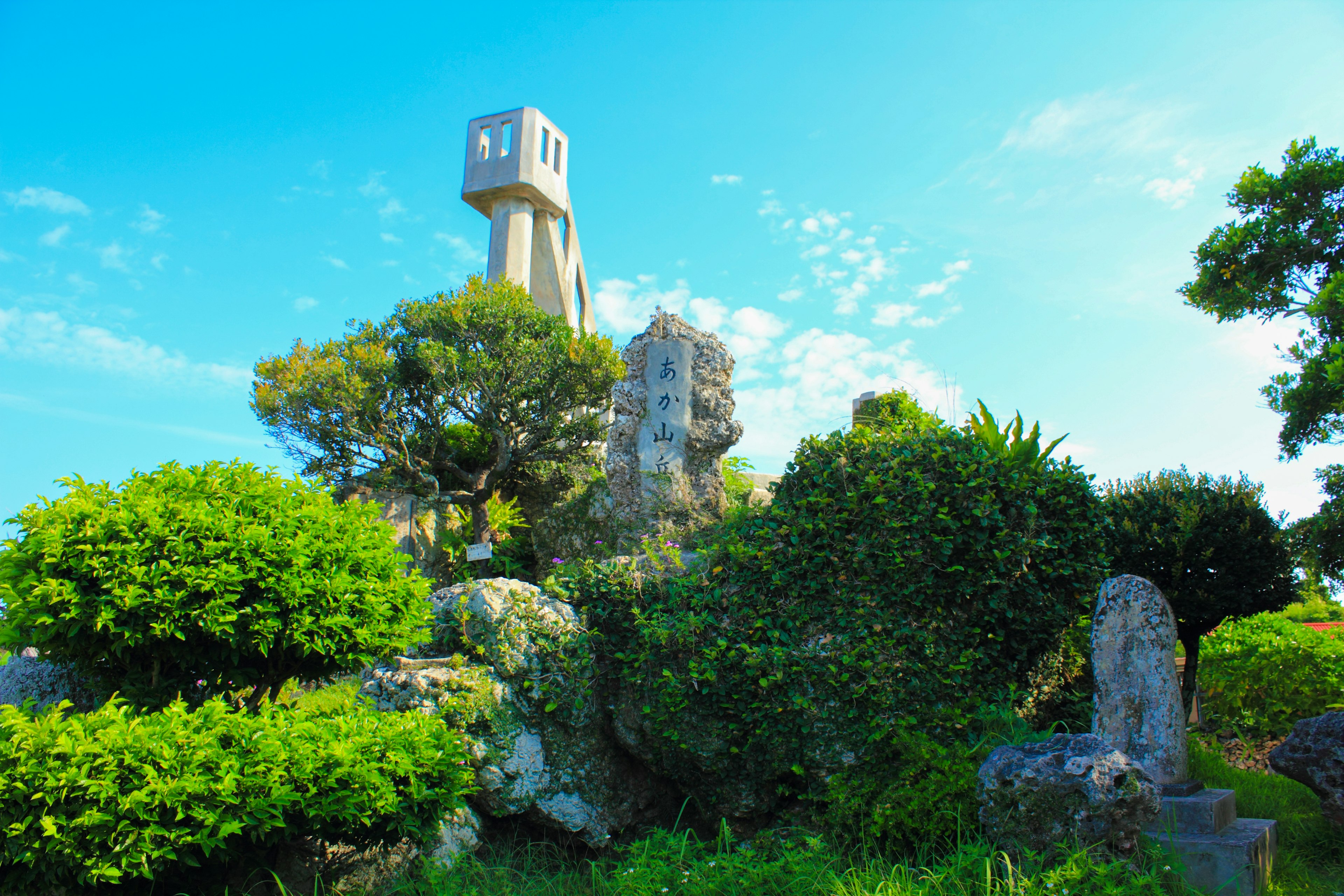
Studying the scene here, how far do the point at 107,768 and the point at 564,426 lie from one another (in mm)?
10483

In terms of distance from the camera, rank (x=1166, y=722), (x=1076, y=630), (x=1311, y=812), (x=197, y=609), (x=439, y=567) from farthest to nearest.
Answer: (x=439, y=567), (x=1076, y=630), (x=1311, y=812), (x=1166, y=722), (x=197, y=609)

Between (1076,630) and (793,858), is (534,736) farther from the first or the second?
(1076,630)

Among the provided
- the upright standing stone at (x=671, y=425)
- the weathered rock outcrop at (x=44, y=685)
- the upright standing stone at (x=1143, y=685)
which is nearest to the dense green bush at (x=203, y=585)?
the weathered rock outcrop at (x=44, y=685)

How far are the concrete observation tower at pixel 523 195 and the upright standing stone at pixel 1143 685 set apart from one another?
1432 centimetres

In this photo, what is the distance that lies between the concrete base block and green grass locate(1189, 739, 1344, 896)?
37cm

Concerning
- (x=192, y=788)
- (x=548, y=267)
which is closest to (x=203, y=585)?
(x=192, y=788)

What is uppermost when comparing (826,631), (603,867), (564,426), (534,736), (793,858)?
(564,426)

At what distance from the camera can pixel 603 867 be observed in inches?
209

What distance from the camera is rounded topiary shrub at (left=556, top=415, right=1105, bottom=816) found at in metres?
5.11

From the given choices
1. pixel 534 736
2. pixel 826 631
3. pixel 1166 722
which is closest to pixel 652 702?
pixel 534 736

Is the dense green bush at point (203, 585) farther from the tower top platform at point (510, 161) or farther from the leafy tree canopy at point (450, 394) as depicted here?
the tower top platform at point (510, 161)

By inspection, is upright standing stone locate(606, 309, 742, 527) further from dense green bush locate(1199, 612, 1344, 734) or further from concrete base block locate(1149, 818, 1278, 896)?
dense green bush locate(1199, 612, 1344, 734)

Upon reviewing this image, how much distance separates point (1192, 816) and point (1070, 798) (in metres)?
1.50

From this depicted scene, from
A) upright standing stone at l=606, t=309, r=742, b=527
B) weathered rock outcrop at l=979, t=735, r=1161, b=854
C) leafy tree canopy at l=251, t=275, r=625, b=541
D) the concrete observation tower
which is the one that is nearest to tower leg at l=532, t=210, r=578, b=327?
the concrete observation tower
